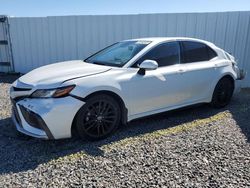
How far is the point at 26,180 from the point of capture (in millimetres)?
2713

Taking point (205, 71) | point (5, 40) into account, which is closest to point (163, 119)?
point (205, 71)

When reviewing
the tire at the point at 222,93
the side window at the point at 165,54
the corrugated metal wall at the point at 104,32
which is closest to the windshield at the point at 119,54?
the side window at the point at 165,54

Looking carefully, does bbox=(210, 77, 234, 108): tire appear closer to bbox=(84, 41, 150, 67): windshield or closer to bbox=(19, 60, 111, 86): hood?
bbox=(84, 41, 150, 67): windshield

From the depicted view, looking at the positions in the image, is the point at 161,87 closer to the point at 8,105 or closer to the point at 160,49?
the point at 160,49

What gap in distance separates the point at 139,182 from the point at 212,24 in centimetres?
606

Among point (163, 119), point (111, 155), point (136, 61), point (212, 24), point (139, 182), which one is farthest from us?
point (212, 24)

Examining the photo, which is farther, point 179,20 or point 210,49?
point 179,20

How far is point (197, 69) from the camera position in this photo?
4.56 meters

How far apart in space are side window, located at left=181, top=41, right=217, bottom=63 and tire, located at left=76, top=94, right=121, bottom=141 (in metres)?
1.67

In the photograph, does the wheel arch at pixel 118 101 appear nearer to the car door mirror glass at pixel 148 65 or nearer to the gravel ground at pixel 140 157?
the gravel ground at pixel 140 157

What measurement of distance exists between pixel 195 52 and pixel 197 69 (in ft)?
1.25

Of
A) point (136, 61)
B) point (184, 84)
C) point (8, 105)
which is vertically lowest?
point (8, 105)

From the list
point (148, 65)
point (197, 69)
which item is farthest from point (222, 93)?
point (148, 65)

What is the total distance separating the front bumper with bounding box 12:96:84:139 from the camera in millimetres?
3203
